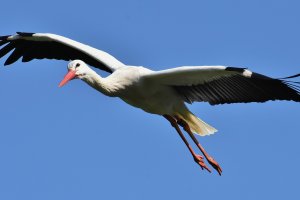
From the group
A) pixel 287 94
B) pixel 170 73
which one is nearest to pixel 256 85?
pixel 287 94

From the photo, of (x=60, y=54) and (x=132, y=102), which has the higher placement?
(x=60, y=54)

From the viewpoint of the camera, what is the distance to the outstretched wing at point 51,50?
9695 millimetres

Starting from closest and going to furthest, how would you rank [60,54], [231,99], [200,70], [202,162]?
[200,70]
[231,99]
[202,162]
[60,54]

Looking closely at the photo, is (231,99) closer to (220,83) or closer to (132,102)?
(220,83)

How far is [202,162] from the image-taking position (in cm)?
933

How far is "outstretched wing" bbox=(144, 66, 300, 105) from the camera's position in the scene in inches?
319

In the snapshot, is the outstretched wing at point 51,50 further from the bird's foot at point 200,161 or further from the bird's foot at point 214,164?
the bird's foot at point 214,164

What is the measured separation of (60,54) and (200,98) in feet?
7.80

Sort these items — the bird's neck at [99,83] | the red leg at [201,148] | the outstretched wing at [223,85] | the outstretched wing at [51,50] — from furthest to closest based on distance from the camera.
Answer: the outstretched wing at [51,50], the red leg at [201,148], the bird's neck at [99,83], the outstretched wing at [223,85]

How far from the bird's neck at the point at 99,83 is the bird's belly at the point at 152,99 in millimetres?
160

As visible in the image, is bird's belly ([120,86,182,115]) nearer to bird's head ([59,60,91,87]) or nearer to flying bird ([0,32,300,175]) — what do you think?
flying bird ([0,32,300,175])

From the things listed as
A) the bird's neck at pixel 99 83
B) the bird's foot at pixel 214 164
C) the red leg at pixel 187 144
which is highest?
the bird's neck at pixel 99 83

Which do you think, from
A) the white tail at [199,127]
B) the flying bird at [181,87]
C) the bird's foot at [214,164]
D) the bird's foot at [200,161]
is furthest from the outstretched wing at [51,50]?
the bird's foot at [214,164]

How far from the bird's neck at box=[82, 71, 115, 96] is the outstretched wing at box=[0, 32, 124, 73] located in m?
0.72
